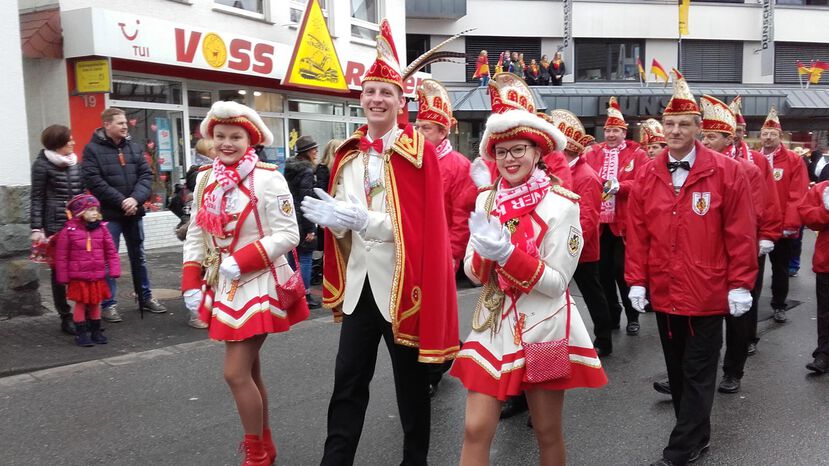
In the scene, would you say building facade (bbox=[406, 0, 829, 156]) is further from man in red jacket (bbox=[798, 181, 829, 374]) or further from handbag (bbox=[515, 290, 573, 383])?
handbag (bbox=[515, 290, 573, 383])

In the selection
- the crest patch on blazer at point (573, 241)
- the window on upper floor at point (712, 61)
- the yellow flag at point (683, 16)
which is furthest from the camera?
the window on upper floor at point (712, 61)

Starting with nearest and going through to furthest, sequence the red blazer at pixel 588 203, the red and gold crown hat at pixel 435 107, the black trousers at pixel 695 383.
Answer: the black trousers at pixel 695 383 < the red and gold crown hat at pixel 435 107 < the red blazer at pixel 588 203

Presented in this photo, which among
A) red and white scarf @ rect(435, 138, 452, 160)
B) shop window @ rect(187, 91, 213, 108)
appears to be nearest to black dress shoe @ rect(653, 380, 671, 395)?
red and white scarf @ rect(435, 138, 452, 160)

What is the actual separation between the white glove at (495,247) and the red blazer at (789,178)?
5.62 m

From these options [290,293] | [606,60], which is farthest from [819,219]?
[606,60]

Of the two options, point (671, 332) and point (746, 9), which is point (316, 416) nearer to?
point (671, 332)

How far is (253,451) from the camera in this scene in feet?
12.4

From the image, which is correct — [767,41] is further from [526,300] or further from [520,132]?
Answer: [526,300]

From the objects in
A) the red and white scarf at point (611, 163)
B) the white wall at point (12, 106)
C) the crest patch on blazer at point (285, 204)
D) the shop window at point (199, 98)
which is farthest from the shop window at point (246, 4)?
the crest patch on blazer at point (285, 204)

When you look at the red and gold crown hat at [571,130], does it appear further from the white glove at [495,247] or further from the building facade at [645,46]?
the building facade at [645,46]

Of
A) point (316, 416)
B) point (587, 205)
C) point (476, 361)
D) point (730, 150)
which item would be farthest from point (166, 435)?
point (730, 150)

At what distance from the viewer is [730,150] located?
6125mm

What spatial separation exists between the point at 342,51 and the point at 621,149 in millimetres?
10255

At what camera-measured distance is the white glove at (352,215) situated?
3.16m
